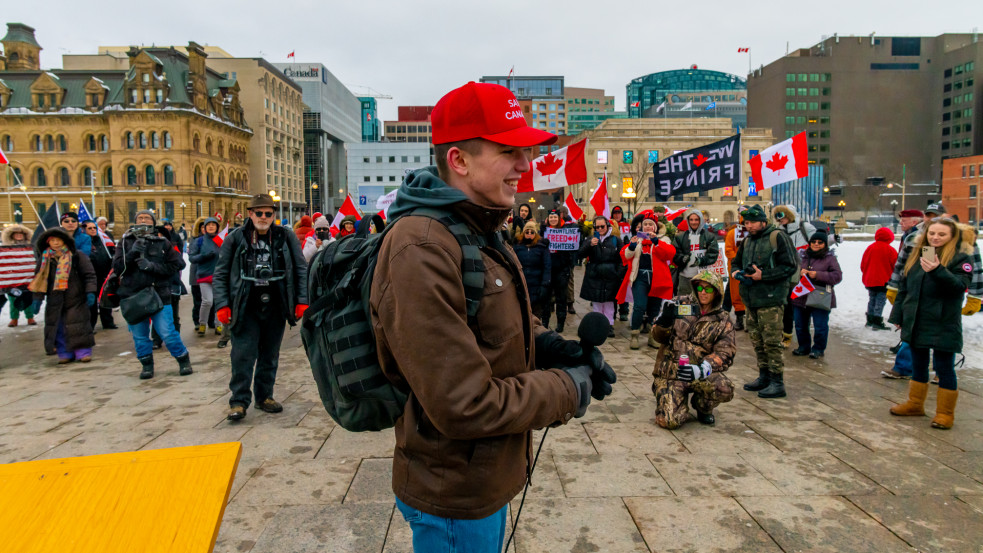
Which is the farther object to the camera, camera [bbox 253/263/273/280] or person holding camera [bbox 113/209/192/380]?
person holding camera [bbox 113/209/192/380]

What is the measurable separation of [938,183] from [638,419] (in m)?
131

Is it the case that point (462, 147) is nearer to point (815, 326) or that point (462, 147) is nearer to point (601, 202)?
point (815, 326)

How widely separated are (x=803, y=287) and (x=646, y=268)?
2.31 meters

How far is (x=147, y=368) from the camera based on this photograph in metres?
7.27

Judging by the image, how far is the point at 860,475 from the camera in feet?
14.1

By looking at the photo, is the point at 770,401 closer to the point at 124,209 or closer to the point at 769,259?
the point at 769,259

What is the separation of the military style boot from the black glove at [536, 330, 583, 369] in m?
5.26

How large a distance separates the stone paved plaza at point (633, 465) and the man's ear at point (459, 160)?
8.07 feet

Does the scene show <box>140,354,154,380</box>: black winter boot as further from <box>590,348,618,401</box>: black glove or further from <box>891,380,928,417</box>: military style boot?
<box>891,380,928,417</box>: military style boot

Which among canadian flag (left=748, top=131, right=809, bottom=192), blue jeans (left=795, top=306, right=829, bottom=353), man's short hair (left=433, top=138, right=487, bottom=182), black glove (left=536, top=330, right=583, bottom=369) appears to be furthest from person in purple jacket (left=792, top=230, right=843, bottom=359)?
man's short hair (left=433, top=138, right=487, bottom=182)

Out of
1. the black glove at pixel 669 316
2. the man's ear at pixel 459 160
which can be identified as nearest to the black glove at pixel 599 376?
the man's ear at pixel 459 160

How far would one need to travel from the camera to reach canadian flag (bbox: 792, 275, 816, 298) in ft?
26.8

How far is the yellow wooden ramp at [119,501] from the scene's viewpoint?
152cm

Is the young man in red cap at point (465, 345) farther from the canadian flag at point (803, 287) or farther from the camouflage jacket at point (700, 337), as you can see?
the canadian flag at point (803, 287)
